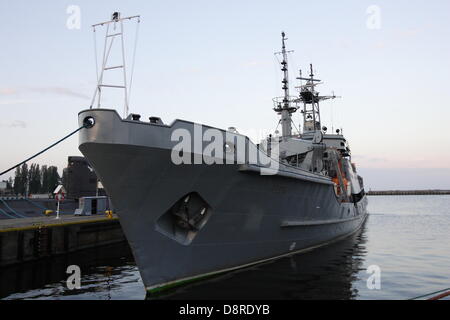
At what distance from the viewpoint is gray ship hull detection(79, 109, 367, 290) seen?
6.92 m

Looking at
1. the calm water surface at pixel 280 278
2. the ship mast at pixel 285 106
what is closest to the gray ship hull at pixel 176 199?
the calm water surface at pixel 280 278

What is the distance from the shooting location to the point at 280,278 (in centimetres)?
892

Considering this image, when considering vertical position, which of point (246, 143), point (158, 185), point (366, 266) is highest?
point (246, 143)

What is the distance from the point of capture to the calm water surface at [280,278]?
26.0ft

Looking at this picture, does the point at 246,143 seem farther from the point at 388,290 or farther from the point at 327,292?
the point at 388,290

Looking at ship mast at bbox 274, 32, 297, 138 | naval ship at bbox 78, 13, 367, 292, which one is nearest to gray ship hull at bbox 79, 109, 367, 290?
naval ship at bbox 78, 13, 367, 292

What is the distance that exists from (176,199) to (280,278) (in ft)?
12.1

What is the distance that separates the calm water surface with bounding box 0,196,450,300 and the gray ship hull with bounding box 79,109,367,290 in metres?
0.59

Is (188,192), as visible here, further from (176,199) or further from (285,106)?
(285,106)

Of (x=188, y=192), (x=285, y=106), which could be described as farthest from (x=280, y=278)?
(x=285, y=106)

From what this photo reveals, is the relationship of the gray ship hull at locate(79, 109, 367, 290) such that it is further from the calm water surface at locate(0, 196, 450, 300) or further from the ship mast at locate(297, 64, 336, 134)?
the ship mast at locate(297, 64, 336, 134)
